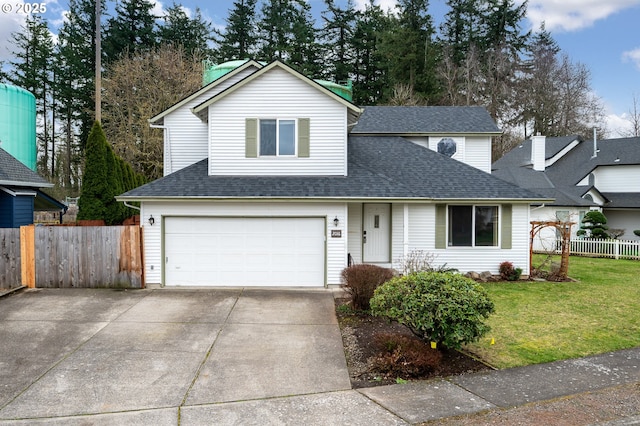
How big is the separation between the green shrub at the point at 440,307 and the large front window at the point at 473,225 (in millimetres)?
6963

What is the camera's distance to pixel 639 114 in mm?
37688

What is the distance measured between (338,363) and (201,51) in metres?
34.6

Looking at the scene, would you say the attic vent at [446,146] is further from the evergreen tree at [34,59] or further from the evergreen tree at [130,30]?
the evergreen tree at [34,59]

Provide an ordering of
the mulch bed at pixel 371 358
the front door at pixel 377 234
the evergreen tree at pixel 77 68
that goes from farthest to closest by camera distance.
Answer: the evergreen tree at pixel 77 68, the front door at pixel 377 234, the mulch bed at pixel 371 358

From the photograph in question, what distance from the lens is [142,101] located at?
98.4 feet

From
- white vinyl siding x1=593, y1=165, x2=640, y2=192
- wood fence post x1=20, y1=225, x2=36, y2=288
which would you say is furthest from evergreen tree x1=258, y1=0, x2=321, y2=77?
wood fence post x1=20, y1=225, x2=36, y2=288

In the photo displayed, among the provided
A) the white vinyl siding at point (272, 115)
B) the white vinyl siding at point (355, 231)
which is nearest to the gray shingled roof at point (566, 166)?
the white vinyl siding at point (355, 231)

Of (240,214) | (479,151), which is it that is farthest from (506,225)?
(240,214)

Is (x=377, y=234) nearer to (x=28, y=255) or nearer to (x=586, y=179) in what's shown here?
(x=28, y=255)

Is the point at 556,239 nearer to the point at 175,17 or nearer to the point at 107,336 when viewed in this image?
the point at 107,336

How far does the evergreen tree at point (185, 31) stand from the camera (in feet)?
119

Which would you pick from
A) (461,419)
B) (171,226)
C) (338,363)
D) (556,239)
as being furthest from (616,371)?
(556,239)

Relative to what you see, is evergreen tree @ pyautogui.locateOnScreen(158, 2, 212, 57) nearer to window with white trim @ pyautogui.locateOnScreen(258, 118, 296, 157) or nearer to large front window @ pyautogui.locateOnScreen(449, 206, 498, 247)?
window with white trim @ pyautogui.locateOnScreen(258, 118, 296, 157)

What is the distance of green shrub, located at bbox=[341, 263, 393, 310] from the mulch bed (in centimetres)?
59
